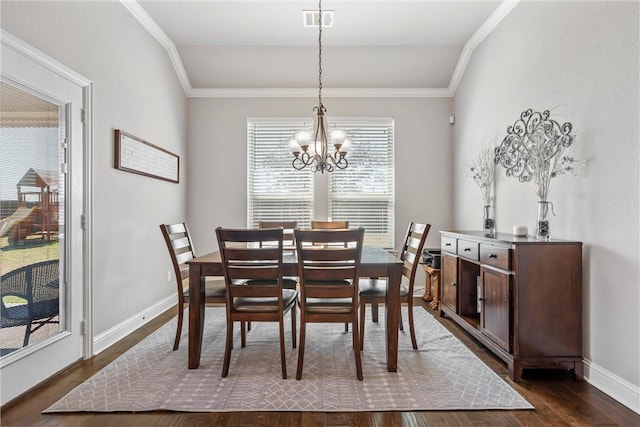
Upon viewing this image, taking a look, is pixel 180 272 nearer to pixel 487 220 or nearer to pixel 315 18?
pixel 315 18

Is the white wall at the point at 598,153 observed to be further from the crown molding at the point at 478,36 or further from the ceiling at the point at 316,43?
the ceiling at the point at 316,43

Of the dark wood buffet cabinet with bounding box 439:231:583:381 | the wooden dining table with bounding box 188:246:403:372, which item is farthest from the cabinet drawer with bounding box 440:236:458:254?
the wooden dining table with bounding box 188:246:403:372

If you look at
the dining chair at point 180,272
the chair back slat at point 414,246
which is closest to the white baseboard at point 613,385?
the chair back slat at point 414,246

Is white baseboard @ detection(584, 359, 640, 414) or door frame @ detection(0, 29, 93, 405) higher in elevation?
door frame @ detection(0, 29, 93, 405)

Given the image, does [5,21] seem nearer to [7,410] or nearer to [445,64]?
[7,410]

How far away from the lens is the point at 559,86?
267 centimetres

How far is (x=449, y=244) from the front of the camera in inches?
139

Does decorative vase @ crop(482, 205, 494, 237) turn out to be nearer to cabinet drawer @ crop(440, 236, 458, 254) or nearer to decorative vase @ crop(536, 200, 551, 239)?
cabinet drawer @ crop(440, 236, 458, 254)

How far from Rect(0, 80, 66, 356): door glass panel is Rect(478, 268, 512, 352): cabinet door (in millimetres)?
3029

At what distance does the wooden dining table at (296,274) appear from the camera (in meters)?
2.45

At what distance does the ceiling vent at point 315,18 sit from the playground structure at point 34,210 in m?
2.60

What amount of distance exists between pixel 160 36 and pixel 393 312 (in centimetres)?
373

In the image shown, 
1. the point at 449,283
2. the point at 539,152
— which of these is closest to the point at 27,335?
the point at 449,283

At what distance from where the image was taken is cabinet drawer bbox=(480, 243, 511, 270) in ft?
7.94
